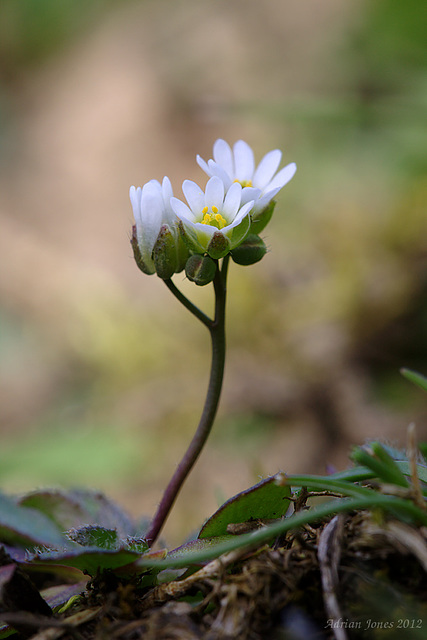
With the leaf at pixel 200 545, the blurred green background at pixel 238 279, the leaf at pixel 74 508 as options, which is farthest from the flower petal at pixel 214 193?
the blurred green background at pixel 238 279

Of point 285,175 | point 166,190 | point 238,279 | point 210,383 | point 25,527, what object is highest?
point 238,279

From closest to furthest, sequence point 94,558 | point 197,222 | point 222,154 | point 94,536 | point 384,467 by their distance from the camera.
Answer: point 384,467 < point 94,558 < point 94,536 < point 197,222 < point 222,154

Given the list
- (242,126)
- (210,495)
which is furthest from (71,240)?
(210,495)

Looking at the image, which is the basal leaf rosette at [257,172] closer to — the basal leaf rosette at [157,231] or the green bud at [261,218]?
the green bud at [261,218]

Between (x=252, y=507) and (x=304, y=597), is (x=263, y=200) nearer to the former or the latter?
(x=252, y=507)

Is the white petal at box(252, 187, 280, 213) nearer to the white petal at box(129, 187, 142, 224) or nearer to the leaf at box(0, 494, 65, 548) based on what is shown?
the white petal at box(129, 187, 142, 224)

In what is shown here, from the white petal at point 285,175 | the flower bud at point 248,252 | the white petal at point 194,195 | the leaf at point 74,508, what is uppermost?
the white petal at point 285,175

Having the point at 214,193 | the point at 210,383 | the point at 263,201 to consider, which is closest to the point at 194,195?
the point at 214,193
